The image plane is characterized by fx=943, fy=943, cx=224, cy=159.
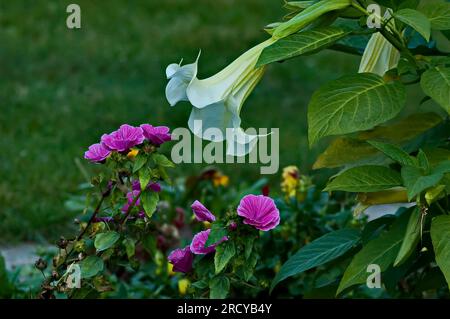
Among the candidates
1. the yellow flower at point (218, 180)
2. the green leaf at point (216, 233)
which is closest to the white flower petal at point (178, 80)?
the green leaf at point (216, 233)

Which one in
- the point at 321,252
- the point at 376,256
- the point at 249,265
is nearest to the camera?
the point at 376,256

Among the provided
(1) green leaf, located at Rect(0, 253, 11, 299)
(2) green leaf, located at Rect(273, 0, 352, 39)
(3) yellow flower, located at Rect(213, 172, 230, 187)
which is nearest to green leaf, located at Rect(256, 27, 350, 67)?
(2) green leaf, located at Rect(273, 0, 352, 39)

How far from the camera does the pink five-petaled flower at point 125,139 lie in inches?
87.5

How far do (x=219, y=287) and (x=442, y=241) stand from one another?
0.56 meters

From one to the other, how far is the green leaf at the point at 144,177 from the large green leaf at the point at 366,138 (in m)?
0.46

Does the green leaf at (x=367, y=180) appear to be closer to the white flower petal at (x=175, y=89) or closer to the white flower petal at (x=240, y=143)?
the white flower petal at (x=240, y=143)

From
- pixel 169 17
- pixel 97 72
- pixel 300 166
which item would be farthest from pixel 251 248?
pixel 169 17

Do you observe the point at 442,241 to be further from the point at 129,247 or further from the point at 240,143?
the point at 129,247

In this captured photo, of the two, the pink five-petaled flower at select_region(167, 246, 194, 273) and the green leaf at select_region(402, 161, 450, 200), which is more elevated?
the green leaf at select_region(402, 161, 450, 200)

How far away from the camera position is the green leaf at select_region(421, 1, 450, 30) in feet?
6.42

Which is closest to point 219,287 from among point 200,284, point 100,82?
point 200,284

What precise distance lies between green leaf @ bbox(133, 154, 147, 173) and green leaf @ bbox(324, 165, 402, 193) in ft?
1.59

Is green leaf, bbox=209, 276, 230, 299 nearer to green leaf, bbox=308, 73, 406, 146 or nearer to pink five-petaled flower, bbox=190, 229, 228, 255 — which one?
pink five-petaled flower, bbox=190, 229, 228, 255

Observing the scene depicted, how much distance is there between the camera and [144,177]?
2227mm
